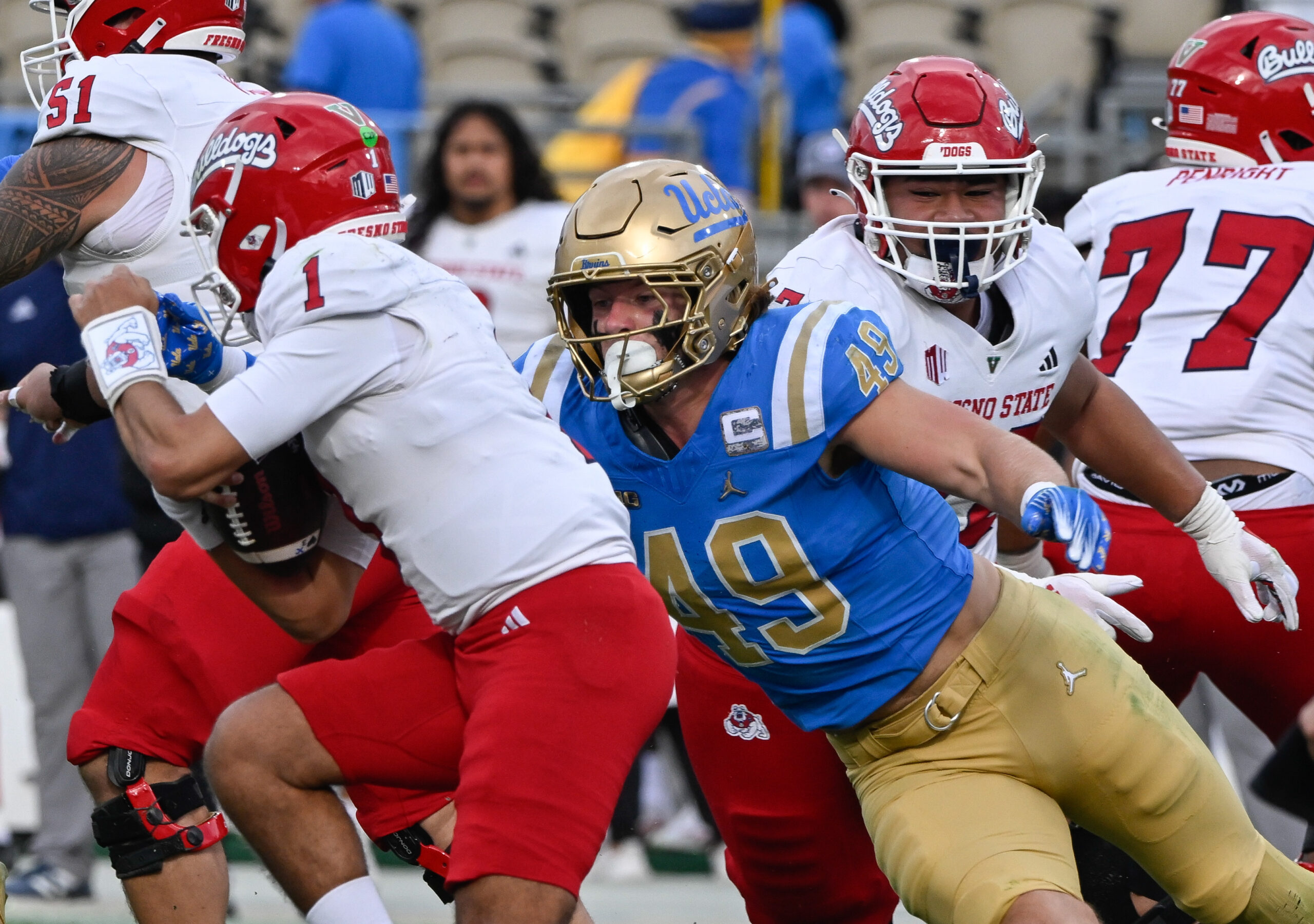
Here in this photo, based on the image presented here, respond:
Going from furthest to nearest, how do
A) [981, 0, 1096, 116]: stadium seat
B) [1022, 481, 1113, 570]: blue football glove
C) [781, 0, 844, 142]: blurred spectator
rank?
[981, 0, 1096, 116]: stadium seat < [781, 0, 844, 142]: blurred spectator < [1022, 481, 1113, 570]: blue football glove

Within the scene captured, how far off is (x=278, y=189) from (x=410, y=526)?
65 centimetres

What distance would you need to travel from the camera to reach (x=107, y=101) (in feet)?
12.5

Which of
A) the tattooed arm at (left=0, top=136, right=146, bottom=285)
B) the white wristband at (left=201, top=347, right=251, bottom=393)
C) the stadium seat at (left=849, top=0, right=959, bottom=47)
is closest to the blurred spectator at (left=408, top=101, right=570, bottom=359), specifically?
the tattooed arm at (left=0, top=136, right=146, bottom=285)

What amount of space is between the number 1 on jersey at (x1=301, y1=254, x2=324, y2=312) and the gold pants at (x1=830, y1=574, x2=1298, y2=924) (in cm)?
128

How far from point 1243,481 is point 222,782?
252 centimetres

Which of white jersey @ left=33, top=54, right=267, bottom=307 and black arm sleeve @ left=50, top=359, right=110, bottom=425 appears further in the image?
white jersey @ left=33, top=54, right=267, bottom=307

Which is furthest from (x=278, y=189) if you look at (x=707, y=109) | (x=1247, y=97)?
(x=707, y=109)

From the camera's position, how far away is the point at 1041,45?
396 inches

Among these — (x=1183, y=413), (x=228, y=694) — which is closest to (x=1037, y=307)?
(x=1183, y=413)

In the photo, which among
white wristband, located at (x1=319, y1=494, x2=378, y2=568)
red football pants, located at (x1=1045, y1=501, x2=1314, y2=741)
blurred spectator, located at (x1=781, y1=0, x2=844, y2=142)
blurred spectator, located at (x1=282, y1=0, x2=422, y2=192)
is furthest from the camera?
blurred spectator, located at (x1=781, y1=0, x2=844, y2=142)

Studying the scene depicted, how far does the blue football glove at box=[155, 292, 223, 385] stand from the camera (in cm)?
326

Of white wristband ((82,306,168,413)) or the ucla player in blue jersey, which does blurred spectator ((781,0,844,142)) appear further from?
white wristband ((82,306,168,413))

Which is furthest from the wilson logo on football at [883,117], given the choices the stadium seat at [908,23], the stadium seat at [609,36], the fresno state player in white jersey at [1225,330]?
the stadium seat at [908,23]

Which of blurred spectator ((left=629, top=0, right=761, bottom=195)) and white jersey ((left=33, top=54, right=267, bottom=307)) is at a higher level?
white jersey ((left=33, top=54, right=267, bottom=307))
